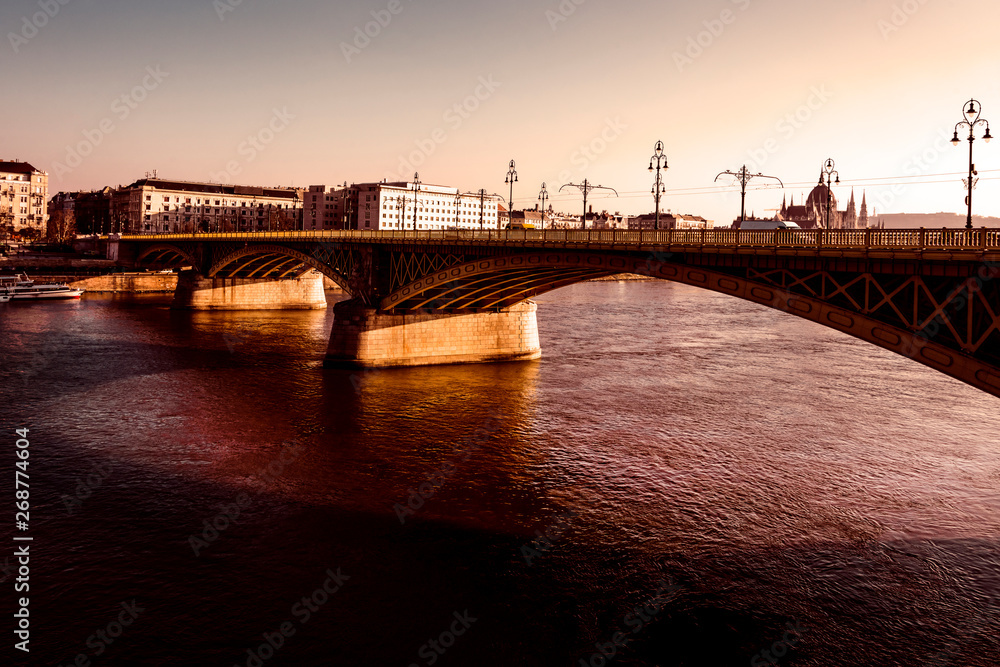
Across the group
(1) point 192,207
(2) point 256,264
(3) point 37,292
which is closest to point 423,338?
(2) point 256,264

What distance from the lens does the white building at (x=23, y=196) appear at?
486 feet

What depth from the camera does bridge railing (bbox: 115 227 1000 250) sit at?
1794 centimetres

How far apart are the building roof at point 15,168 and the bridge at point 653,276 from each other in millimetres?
111003

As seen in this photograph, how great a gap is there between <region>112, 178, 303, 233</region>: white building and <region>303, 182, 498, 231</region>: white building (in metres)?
6.06

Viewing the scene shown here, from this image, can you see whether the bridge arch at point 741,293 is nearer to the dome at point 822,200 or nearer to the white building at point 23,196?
the dome at point 822,200

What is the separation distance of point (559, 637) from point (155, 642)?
25.1 ft

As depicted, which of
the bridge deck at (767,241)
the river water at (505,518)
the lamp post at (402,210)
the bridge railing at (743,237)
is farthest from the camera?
the lamp post at (402,210)

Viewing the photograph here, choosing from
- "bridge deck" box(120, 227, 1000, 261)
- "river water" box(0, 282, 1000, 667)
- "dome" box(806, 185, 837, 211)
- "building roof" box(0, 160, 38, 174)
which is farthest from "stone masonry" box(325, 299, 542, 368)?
"building roof" box(0, 160, 38, 174)

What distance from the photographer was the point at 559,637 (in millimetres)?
14852

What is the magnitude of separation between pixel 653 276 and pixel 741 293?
12.3 ft

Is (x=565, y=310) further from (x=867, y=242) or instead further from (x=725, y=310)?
(x=867, y=242)

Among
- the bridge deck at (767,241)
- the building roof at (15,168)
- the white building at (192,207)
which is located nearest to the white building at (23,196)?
the building roof at (15,168)

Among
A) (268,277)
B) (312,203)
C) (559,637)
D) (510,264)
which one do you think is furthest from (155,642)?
(312,203)

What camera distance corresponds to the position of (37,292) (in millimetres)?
80125
